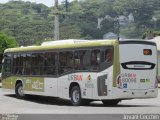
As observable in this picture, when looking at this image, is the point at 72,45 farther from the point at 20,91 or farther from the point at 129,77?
the point at 20,91

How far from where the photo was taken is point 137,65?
828 inches

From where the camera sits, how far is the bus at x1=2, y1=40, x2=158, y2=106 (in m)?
20.6

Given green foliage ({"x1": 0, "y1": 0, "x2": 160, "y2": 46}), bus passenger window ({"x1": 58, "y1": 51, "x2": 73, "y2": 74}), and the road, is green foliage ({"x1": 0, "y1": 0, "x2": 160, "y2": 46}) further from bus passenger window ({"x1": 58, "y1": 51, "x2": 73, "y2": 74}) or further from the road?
bus passenger window ({"x1": 58, "y1": 51, "x2": 73, "y2": 74})

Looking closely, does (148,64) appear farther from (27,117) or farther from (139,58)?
(27,117)

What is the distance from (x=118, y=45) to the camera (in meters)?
20.6

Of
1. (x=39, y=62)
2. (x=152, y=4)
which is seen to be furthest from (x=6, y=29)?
(x=39, y=62)

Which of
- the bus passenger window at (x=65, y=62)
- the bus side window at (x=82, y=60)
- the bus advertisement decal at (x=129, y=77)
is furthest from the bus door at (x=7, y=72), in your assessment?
the bus advertisement decal at (x=129, y=77)

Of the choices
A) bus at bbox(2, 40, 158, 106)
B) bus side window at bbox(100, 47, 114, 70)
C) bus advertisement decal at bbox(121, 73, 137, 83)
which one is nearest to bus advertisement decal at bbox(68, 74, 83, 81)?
bus at bbox(2, 40, 158, 106)

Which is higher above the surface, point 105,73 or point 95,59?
point 95,59

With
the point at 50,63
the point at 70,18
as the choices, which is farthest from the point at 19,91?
the point at 70,18

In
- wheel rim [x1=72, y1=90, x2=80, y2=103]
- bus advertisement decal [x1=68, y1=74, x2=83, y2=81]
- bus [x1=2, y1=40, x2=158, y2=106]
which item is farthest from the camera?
wheel rim [x1=72, y1=90, x2=80, y2=103]

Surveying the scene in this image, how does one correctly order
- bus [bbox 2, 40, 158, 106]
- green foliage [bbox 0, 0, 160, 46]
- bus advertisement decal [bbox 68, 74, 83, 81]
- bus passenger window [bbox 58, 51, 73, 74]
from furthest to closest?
green foliage [bbox 0, 0, 160, 46], bus passenger window [bbox 58, 51, 73, 74], bus advertisement decal [bbox 68, 74, 83, 81], bus [bbox 2, 40, 158, 106]

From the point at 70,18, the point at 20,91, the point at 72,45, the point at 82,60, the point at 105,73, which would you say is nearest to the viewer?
the point at 105,73

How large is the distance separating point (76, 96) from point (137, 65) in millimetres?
3241
